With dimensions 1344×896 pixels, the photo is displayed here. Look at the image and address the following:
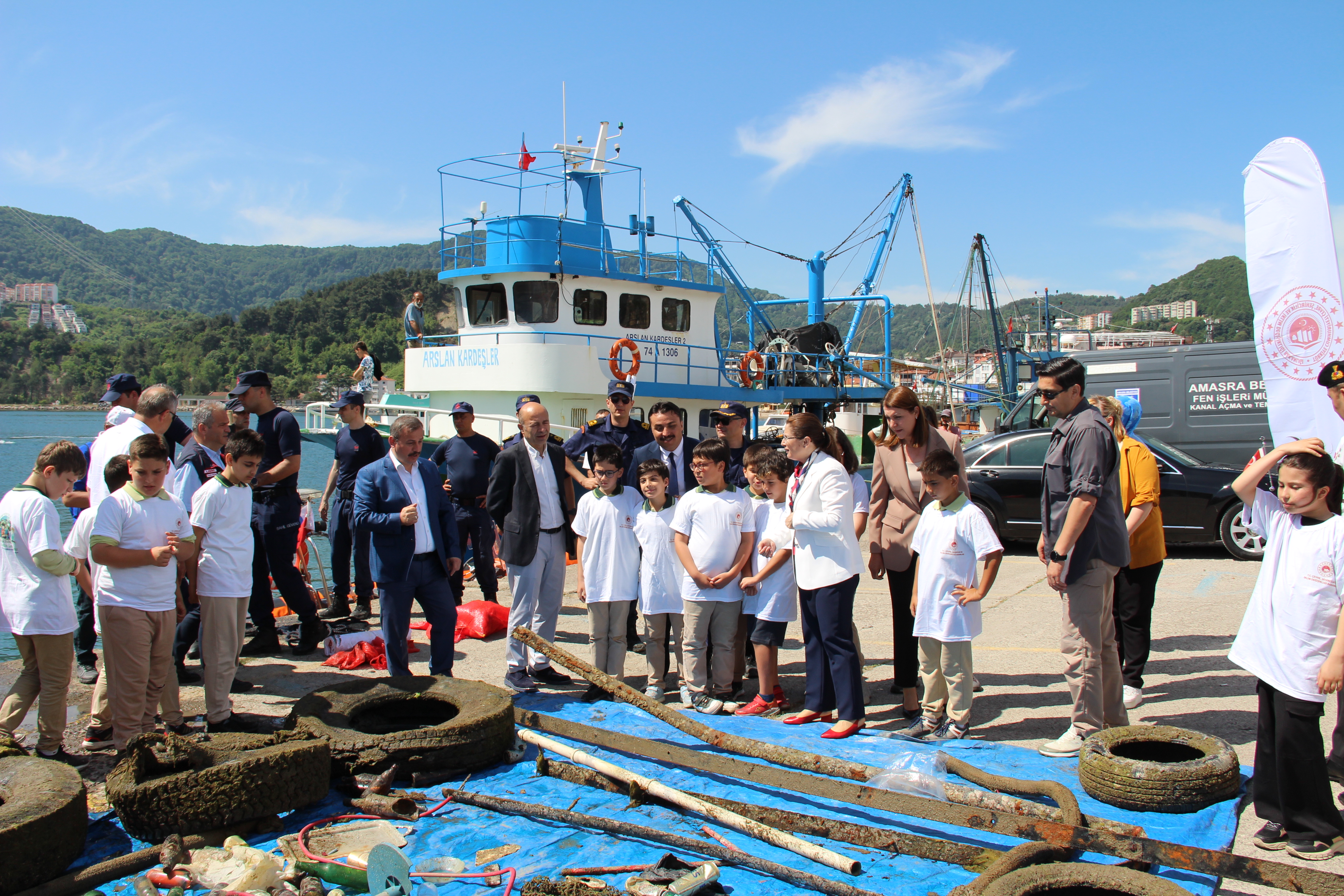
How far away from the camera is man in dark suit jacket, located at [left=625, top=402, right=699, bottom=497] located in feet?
19.2

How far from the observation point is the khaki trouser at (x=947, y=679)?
4148mm

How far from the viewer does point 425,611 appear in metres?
4.99

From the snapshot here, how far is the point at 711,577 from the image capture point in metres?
4.80

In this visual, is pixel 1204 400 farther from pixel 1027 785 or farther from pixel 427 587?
pixel 427 587

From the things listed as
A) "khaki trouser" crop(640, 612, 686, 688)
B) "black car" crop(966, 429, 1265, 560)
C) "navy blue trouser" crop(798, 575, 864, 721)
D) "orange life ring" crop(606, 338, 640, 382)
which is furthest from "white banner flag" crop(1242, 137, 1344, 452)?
"orange life ring" crop(606, 338, 640, 382)

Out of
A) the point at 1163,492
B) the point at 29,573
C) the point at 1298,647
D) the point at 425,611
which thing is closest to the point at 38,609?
the point at 29,573

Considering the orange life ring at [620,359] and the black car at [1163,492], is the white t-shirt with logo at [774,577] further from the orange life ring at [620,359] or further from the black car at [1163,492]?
the orange life ring at [620,359]

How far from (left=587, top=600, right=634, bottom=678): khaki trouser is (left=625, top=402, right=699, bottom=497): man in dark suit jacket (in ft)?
3.05

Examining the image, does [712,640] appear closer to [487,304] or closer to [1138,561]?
[1138,561]

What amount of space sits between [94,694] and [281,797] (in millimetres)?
1659

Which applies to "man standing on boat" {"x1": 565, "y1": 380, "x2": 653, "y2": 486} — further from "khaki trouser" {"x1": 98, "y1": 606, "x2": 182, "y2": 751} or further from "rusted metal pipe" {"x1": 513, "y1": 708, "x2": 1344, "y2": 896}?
"khaki trouser" {"x1": 98, "y1": 606, "x2": 182, "y2": 751}

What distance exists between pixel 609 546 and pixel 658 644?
0.67 m

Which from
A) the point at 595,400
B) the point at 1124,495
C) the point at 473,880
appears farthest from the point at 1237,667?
the point at 595,400

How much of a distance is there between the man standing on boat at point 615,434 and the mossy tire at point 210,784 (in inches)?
134
